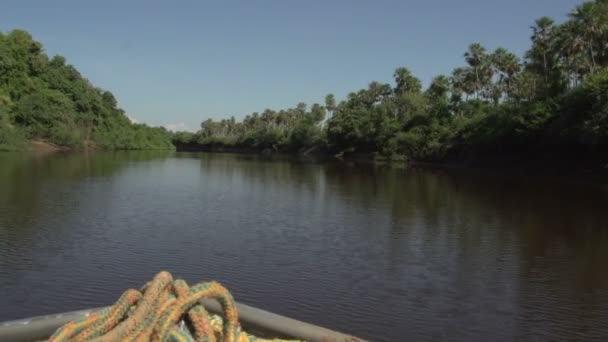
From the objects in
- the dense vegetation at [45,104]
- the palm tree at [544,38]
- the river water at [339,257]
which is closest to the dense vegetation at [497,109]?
the palm tree at [544,38]

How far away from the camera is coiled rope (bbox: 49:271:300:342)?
321 cm

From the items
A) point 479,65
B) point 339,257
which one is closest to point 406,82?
point 479,65

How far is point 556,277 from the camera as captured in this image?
38.8 ft

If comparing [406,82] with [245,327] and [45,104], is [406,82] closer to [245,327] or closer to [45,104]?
[45,104]

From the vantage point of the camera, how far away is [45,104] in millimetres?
82812

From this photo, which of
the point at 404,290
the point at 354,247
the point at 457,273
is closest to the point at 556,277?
the point at 457,273

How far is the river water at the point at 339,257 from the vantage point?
907cm

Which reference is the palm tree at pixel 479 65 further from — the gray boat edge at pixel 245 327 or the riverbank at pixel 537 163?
the gray boat edge at pixel 245 327

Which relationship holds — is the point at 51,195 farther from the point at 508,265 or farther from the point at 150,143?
the point at 150,143

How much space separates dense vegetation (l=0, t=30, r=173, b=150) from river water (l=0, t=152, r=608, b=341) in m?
57.1

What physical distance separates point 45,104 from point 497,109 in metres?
61.5

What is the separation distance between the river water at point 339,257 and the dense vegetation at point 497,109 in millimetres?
23066

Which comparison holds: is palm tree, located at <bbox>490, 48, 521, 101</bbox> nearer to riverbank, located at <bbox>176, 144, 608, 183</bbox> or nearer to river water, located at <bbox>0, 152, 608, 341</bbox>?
riverbank, located at <bbox>176, 144, 608, 183</bbox>

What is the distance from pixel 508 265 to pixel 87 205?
556 inches
